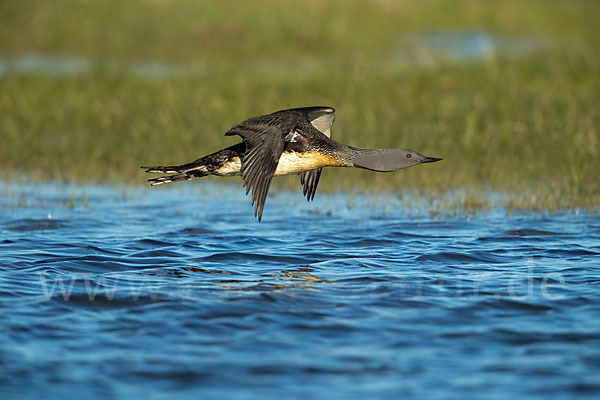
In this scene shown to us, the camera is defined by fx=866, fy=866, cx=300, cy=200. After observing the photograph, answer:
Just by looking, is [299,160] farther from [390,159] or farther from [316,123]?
[316,123]

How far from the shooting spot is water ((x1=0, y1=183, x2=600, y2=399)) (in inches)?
189

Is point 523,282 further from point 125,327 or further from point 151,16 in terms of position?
point 151,16

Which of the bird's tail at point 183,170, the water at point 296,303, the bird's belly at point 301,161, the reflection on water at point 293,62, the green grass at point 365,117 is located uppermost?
the reflection on water at point 293,62

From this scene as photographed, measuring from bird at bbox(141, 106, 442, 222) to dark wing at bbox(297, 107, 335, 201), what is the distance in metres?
0.01

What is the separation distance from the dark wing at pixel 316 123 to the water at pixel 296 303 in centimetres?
45

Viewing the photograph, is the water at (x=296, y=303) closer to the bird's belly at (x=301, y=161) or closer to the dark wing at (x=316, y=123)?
the dark wing at (x=316, y=123)

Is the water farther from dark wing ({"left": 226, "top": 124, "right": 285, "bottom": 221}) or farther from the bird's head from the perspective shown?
the bird's head

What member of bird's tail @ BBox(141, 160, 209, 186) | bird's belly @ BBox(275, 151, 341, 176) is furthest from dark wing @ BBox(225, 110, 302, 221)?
bird's tail @ BBox(141, 160, 209, 186)

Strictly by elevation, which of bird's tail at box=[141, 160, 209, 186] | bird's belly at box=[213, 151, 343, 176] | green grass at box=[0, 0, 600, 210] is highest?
green grass at box=[0, 0, 600, 210]

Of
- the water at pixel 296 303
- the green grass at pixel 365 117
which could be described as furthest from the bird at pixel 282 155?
the green grass at pixel 365 117

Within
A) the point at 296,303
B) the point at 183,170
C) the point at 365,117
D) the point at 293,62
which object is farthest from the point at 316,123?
the point at 293,62

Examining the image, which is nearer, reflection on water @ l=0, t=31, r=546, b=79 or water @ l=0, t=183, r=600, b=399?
water @ l=0, t=183, r=600, b=399

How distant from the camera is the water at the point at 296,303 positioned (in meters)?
4.80

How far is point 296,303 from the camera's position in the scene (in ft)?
20.4
